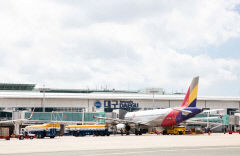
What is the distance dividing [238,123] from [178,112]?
4304 cm

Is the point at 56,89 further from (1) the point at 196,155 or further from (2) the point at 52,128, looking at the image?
(1) the point at 196,155

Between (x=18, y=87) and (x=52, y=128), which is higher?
(x=18, y=87)

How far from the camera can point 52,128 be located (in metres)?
69.1

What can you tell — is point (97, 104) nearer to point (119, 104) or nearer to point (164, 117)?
point (119, 104)

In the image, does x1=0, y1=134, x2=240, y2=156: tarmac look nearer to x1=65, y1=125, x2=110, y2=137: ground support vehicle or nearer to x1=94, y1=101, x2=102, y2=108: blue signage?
x1=65, y1=125, x2=110, y2=137: ground support vehicle

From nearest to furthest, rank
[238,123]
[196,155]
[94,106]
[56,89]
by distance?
[196,155] → [238,123] → [94,106] → [56,89]

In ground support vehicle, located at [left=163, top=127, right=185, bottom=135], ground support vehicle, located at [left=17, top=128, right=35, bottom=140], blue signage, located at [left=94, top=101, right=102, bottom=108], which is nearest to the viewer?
ground support vehicle, located at [left=17, top=128, right=35, bottom=140]

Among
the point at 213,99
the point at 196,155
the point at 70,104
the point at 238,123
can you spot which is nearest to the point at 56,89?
the point at 70,104

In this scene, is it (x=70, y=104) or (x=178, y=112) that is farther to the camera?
(x=70, y=104)

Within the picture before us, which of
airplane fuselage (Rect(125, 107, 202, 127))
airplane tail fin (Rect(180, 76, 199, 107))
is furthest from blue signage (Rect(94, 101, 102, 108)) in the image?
airplane tail fin (Rect(180, 76, 199, 107))

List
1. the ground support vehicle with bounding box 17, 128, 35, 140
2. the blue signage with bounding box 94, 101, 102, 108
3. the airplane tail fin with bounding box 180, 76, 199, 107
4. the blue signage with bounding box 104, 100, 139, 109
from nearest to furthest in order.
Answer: the ground support vehicle with bounding box 17, 128, 35, 140 → the airplane tail fin with bounding box 180, 76, 199, 107 → the blue signage with bounding box 94, 101, 102, 108 → the blue signage with bounding box 104, 100, 139, 109

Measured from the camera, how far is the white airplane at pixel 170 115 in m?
72.9

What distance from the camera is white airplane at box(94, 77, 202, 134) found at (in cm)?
7294

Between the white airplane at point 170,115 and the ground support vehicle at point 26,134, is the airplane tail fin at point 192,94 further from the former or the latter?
the ground support vehicle at point 26,134
